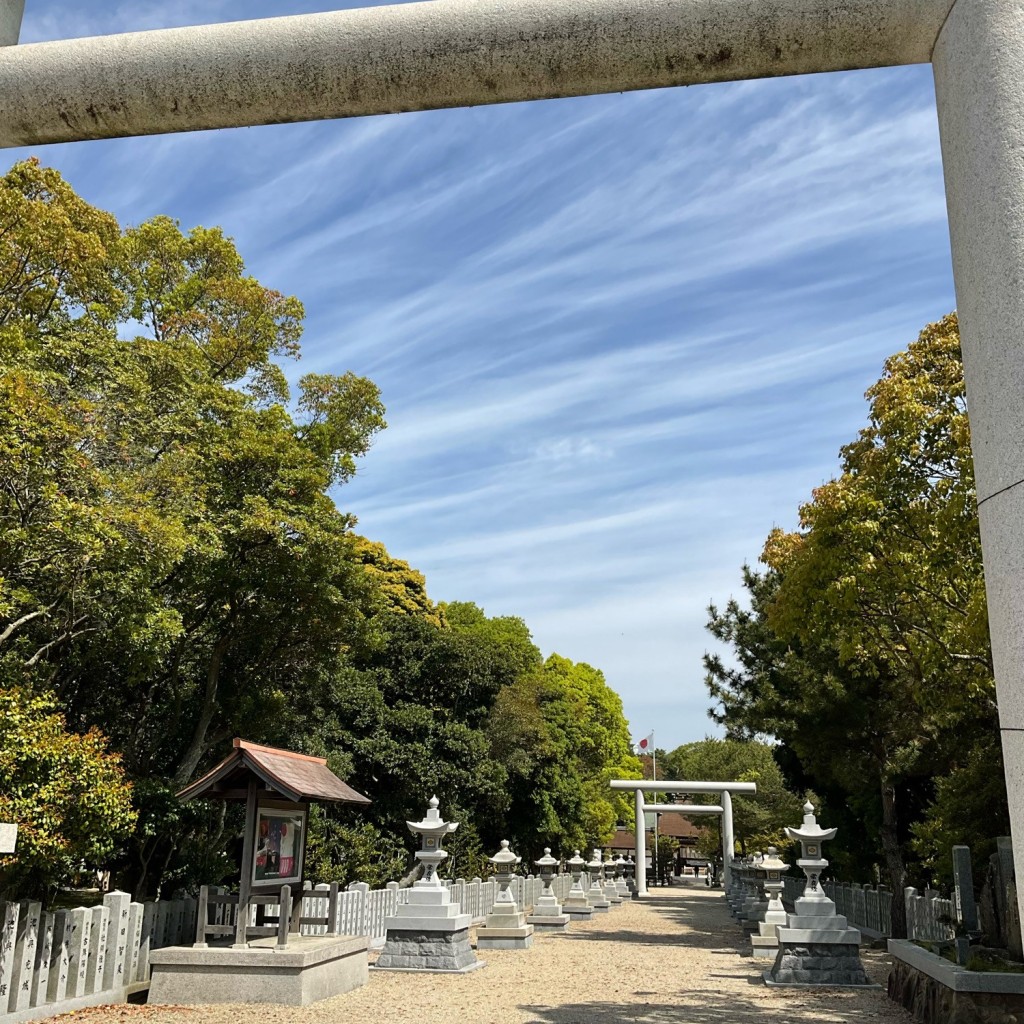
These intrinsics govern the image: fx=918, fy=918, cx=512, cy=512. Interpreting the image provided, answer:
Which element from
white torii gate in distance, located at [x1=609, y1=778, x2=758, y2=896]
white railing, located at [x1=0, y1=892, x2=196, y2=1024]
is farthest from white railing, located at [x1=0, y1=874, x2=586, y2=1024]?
white torii gate in distance, located at [x1=609, y1=778, x2=758, y2=896]

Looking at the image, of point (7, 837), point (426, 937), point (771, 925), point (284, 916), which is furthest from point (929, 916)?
point (7, 837)

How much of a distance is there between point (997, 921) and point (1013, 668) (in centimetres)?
1019

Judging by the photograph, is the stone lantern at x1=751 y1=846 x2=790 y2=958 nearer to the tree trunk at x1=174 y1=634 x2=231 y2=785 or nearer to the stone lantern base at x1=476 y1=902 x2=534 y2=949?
the stone lantern base at x1=476 y1=902 x2=534 y2=949

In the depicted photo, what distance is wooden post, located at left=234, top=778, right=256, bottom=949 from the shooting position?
942 cm

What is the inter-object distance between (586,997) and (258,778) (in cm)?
438

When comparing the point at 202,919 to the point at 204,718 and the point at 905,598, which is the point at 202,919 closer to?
the point at 204,718

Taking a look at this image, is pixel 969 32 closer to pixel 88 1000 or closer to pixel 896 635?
pixel 88 1000

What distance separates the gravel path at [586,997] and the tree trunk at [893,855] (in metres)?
0.87

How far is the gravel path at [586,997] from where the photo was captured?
8.61 metres

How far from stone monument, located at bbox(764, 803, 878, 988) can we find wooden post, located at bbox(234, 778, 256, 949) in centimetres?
645

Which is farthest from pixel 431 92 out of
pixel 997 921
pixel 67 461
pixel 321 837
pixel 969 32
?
pixel 321 837

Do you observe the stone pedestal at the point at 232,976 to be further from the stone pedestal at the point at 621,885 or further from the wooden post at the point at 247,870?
the stone pedestal at the point at 621,885

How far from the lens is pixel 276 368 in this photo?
51.7 ft

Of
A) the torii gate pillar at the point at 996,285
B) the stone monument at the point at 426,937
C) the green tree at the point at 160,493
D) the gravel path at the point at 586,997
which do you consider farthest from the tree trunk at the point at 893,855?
the torii gate pillar at the point at 996,285
